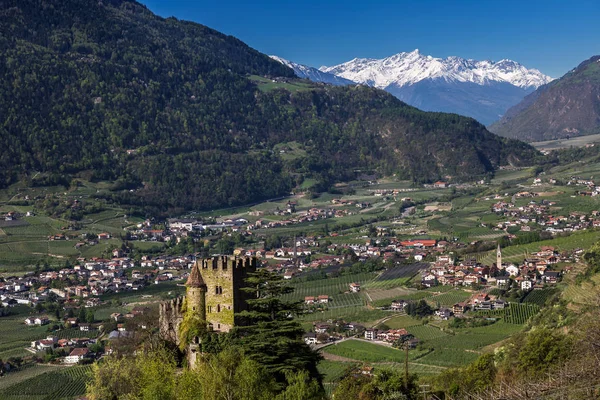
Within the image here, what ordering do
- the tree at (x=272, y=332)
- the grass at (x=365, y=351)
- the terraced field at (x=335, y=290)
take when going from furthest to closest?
1. the terraced field at (x=335, y=290)
2. the grass at (x=365, y=351)
3. the tree at (x=272, y=332)

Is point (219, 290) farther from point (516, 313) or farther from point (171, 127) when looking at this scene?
point (171, 127)

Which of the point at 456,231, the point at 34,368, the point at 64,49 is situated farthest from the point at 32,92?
the point at 34,368

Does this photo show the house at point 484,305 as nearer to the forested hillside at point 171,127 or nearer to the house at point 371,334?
the house at point 371,334

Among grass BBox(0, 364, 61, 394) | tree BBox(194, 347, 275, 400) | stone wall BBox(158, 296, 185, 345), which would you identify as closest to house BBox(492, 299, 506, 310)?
grass BBox(0, 364, 61, 394)

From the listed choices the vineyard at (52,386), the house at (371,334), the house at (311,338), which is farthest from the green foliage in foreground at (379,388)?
the vineyard at (52,386)

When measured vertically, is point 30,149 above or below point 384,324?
above

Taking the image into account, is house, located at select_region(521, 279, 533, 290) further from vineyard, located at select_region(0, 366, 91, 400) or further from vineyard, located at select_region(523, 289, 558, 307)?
vineyard, located at select_region(0, 366, 91, 400)

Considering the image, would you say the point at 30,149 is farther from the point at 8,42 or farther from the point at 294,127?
the point at 294,127
